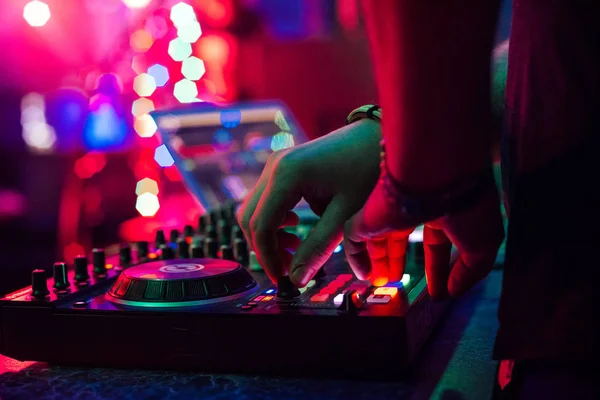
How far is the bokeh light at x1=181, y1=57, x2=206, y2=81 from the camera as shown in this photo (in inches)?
196

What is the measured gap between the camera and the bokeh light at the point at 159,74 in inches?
189

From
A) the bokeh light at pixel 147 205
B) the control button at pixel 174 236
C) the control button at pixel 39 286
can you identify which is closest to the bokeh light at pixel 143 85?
the bokeh light at pixel 147 205

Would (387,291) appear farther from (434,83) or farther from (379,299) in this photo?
(434,83)

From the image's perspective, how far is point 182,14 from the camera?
4871mm

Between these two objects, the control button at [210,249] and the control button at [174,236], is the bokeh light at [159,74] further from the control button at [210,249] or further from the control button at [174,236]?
the control button at [210,249]

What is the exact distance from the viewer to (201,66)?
16.5ft

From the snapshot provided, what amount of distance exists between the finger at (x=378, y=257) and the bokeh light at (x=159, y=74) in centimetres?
437

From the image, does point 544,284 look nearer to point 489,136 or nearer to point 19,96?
point 489,136

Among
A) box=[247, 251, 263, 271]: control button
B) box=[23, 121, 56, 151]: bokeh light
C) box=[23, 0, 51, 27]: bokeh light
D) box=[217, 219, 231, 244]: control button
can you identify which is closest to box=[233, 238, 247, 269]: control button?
box=[247, 251, 263, 271]: control button

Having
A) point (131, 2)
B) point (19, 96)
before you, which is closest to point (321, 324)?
point (19, 96)

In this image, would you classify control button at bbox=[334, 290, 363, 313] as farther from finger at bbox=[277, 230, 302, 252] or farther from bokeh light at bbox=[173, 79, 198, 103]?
bokeh light at bbox=[173, 79, 198, 103]

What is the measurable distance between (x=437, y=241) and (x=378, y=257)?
87 millimetres

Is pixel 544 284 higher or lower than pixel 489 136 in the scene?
lower

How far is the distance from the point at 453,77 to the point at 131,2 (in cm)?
465
